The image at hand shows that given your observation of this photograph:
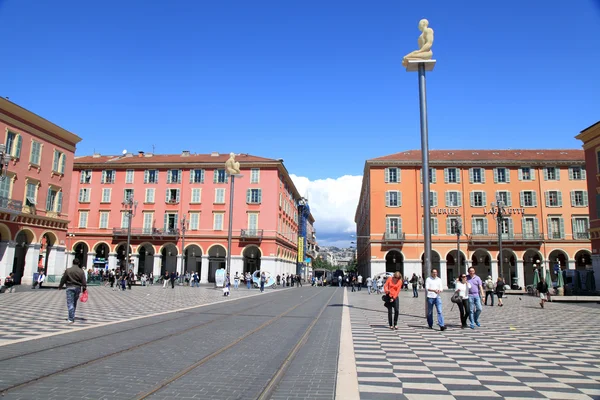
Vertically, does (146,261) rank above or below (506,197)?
below

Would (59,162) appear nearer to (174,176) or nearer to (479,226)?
(174,176)

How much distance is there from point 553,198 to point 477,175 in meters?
8.33

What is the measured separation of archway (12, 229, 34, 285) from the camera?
107 feet

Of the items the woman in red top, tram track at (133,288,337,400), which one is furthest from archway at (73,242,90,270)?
the woman in red top

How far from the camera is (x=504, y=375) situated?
22.6 feet

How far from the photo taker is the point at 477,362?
26.0 feet

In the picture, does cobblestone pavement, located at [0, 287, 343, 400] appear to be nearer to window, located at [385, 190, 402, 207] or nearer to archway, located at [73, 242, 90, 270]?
window, located at [385, 190, 402, 207]

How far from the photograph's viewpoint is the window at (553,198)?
51.2 metres

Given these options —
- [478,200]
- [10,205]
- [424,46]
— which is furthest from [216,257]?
[424,46]

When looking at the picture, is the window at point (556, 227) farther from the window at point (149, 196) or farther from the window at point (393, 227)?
the window at point (149, 196)

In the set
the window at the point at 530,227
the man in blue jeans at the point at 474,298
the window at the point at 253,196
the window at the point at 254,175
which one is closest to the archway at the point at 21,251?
the window at the point at 253,196

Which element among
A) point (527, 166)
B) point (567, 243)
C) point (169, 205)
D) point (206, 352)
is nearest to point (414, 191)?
point (527, 166)

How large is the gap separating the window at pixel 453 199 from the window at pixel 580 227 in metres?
12.1

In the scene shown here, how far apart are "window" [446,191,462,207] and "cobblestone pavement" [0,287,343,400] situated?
142 ft
